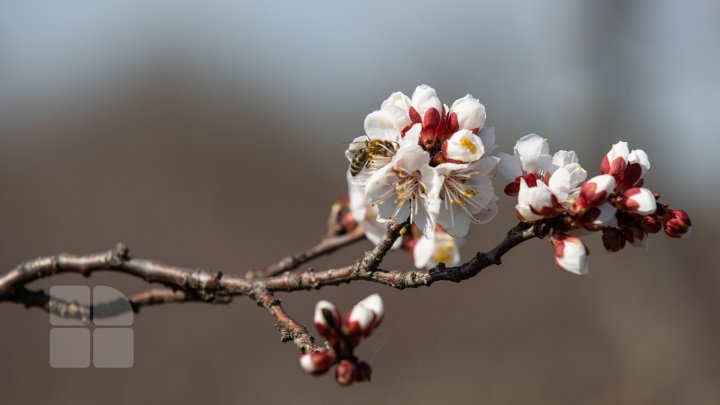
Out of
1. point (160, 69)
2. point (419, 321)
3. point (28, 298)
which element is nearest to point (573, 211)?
point (28, 298)

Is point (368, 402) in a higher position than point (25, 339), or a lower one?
lower

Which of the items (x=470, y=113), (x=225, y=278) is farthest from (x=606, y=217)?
(x=225, y=278)

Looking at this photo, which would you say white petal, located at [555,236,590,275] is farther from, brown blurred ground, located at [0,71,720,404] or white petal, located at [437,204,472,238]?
brown blurred ground, located at [0,71,720,404]

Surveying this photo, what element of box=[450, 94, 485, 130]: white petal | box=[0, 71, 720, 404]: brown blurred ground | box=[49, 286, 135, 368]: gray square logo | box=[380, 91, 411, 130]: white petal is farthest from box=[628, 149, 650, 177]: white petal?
box=[0, 71, 720, 404]: brown blurred ground

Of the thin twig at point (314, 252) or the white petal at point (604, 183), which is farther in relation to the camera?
the thin twig at point (314, 252)

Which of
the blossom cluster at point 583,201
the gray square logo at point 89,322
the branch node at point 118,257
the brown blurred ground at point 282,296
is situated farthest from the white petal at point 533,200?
the brown blurred ground at point 282,296

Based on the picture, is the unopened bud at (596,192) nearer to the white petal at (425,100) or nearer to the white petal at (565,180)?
the white petal at (565,180)

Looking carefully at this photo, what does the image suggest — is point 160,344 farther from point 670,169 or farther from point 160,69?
point 160,69

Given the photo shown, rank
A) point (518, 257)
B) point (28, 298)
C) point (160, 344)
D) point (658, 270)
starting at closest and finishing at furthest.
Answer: point (28, 298) → point (658, 270) → point (160, 344) → point (518, 257)
